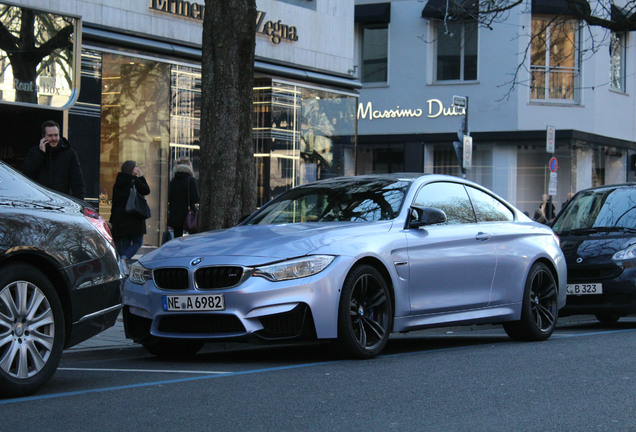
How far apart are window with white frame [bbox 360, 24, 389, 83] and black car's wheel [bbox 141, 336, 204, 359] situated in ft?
89.4

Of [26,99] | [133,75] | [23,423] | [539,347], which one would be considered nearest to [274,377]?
[23,423]

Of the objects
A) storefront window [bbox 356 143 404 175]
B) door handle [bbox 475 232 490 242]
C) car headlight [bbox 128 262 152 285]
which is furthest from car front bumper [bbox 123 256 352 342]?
storefront window [bbox 356 143 404 175]

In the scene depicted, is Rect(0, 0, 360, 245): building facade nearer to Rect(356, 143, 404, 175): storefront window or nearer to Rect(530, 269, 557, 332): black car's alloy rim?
Rect(530, 269, 557, 332): black car's alloy rim

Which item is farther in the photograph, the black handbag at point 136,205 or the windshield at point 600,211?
the black handbag at point 136,205

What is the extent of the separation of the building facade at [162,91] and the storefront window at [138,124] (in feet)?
0.07

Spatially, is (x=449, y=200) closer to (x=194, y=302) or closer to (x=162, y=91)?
(x=194, y=302)

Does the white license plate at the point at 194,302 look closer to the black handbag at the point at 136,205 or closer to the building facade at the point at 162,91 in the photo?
the black handbag at the point at 136,205

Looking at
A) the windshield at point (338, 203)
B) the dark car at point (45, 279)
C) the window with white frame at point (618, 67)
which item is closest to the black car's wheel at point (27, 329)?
the dark car at point (45, 279)

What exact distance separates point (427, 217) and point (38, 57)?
8444 mm

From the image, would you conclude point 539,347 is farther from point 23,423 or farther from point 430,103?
point 430,103

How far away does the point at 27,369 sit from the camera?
6.39 meters

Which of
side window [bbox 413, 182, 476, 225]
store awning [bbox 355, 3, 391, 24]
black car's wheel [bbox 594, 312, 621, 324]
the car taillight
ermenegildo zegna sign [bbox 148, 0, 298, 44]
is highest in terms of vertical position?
store awning [bbox 355, 3, 391, 24]

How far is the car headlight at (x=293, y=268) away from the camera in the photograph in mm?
7809

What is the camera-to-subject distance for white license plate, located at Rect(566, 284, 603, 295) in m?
12.4
